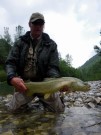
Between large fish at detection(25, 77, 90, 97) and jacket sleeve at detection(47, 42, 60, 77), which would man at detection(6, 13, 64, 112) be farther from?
large fish at detection(25, 77, 90, 97)

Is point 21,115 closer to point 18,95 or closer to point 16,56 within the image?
point 18,95

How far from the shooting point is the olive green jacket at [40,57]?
7.33 meters

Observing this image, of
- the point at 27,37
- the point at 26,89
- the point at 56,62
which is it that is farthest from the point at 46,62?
the point at 26,89

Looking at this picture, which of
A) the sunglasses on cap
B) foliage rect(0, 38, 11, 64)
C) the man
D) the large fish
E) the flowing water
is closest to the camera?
the large fish

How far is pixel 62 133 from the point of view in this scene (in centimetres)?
599

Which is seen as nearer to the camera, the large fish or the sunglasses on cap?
the large fish

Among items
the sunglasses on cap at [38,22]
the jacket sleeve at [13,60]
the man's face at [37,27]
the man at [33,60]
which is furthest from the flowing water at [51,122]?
the sunglasses on cap at [38,22]

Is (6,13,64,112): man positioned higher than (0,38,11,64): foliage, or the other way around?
(0,38,11,64): foliage

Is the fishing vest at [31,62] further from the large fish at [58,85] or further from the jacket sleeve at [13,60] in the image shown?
the large fish at [58,85]

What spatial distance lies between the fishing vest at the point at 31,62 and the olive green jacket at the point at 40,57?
7 cm

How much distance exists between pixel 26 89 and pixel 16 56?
120 centimetres

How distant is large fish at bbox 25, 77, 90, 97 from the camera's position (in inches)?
234

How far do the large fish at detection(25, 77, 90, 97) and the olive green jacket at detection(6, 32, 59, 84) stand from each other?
3.47 feet

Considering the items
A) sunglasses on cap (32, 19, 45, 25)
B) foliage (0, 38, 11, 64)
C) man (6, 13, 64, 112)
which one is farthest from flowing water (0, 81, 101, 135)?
foliage (0, 38, 11, 64)
